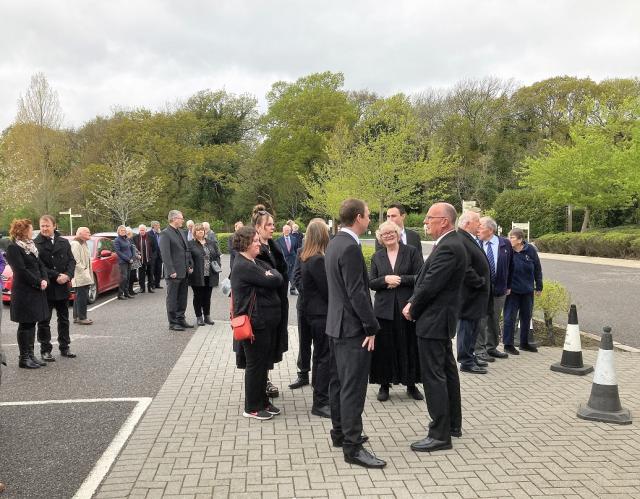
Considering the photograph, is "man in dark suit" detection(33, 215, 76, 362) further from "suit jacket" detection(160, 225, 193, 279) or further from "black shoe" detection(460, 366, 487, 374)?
"black shoe" detection(460, 366, 487, 374)

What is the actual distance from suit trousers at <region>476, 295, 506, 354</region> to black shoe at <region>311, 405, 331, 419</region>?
2903 millimetres

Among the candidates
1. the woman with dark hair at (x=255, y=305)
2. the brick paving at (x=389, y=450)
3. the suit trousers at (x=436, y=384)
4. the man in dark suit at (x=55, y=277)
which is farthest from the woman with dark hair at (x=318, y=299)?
the man in dark suit at (x=55, y=277)

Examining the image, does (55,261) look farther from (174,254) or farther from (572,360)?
(572,360)

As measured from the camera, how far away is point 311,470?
4016mm

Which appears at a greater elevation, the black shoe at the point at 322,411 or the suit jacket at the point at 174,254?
the suit jacket at the point at 174,254

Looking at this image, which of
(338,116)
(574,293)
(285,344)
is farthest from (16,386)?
(338,116)

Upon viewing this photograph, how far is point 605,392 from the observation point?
16.8ft

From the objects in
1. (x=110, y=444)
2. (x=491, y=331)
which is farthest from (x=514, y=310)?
(x=110, y=444)

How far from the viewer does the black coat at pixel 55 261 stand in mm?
7402

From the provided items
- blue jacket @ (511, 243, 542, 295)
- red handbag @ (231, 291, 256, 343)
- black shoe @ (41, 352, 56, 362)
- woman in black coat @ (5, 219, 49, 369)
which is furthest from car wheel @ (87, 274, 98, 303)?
blue jacket @ (511, 243, 542, 295)

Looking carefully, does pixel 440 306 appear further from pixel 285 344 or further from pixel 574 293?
pixel 574 293

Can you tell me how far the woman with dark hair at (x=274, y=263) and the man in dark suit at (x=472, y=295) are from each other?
2.02m

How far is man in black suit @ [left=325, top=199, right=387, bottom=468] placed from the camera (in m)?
4.00

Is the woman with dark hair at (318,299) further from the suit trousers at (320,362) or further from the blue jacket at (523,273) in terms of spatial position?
the blue jacket at (523,273)
